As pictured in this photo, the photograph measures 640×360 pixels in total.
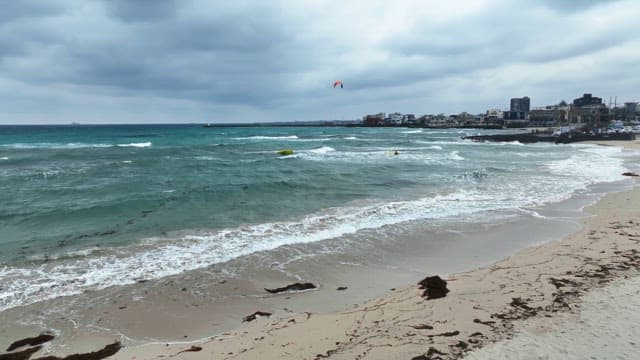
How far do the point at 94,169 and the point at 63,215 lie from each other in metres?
15.0

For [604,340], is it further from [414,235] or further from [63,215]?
[63,215]

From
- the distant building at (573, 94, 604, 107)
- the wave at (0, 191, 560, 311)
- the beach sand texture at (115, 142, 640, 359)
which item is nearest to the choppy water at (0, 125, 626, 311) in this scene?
the wave at (0, 191, 560, 311)

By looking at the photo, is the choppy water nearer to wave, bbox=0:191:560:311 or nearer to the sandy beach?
wave, bbox=0:191:560:311

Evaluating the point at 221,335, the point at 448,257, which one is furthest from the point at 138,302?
the point at 448,257

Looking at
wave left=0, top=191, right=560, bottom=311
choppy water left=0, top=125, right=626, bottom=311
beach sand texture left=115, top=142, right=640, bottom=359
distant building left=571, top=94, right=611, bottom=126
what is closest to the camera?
beach sand texture left=115, top=142, right=640, bottom=359

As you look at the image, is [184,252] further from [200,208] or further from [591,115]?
[591,115]

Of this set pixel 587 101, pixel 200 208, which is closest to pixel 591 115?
pixel 587 101

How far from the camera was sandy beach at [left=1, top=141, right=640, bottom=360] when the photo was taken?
16.2 feet

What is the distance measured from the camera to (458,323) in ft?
18.3

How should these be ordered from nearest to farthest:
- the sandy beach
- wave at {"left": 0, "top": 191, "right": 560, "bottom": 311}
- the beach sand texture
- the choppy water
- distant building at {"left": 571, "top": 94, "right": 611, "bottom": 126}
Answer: the sandy beach → the beach sand texture → wave at {"left": 0, "top": 191, "right": 560, "bottom": 311} → the choppy water → distant building at {"left": 571, "top": 94, "right": 611, "bottom": 126}

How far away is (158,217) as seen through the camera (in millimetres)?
13320

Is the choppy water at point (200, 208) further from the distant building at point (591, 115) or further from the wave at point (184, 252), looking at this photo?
the distant building at point (591, 115)

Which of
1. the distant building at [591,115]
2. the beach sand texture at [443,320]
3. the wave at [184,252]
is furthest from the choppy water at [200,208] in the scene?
the distant building at [591,115]

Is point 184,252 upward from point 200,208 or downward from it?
downward
